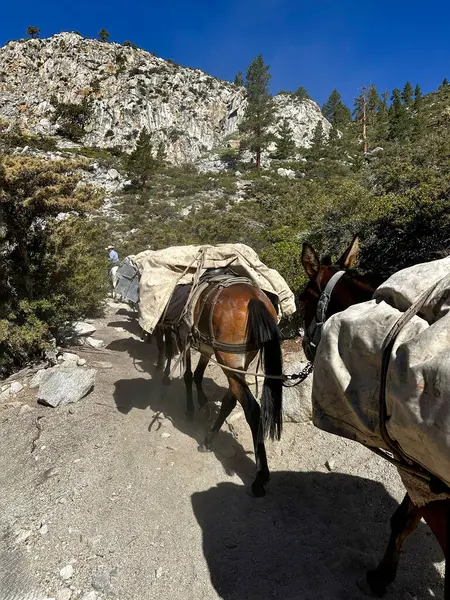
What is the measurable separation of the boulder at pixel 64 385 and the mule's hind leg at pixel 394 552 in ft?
12.3

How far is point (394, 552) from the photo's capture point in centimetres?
222

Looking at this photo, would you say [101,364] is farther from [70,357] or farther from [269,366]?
[269,366]

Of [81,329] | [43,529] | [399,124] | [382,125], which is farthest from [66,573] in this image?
[382,125]

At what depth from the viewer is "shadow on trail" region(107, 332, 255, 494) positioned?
366 centimetres

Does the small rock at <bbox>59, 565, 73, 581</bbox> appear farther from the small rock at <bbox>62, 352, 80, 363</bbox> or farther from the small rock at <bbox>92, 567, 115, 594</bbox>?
the small rock at <bbox>62, 352, 80, 363</bbox>

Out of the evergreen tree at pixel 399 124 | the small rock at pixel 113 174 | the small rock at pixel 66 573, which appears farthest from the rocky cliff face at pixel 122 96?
the small rock at pixel 66 573

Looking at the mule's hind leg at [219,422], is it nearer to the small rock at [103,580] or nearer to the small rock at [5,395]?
the small rock at [103,580]

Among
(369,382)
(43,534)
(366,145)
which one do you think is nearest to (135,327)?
(43,534)

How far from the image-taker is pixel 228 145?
6425cm

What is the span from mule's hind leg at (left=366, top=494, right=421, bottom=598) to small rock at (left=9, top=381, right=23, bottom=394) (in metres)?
4.66

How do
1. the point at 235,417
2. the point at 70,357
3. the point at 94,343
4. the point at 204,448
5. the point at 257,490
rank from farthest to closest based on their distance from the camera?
the point at 94,343
the point at 70,357
the point at 235,417
the point at 204,448
the point at 257,490

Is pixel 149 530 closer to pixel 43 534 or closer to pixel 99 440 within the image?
pixel 43 534

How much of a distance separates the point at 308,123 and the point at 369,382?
7180 centimetres

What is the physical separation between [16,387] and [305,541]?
4235mm
